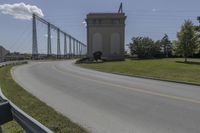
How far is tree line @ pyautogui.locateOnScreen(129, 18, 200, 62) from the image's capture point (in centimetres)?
6569

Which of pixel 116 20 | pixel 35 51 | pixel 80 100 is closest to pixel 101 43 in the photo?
pixel 116 20

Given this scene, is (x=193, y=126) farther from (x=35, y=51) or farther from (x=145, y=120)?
(x=35, y=51)

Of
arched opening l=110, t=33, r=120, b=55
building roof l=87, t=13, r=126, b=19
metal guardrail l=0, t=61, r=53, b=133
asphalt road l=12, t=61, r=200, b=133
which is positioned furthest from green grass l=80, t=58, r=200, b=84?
building roof l=87, t=13, r=126, b=19

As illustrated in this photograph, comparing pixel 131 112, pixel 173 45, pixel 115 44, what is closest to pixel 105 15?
pixel 115 44

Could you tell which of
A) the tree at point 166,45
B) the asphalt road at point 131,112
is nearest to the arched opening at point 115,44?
the tree at point 166,45

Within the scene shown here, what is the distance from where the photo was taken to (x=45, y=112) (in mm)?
10938

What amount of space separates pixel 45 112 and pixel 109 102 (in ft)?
10.2

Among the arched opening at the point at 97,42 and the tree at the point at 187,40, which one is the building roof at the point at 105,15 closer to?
the arched opening at the point at 97,42

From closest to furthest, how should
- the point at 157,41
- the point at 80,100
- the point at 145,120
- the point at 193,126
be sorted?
the point at 193,126
the point at 145,120
the point at 80,100
the point at 157,41

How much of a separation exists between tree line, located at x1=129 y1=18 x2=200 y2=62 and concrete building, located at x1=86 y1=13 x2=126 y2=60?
537 centimetres

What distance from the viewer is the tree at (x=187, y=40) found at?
65562mm

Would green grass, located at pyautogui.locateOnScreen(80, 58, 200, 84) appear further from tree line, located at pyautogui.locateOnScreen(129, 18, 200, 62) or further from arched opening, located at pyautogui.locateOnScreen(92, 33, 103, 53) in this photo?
arched opening, located at pyautogui.locateOnScreen(92, 33, 103, 53)

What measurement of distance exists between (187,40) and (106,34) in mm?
24215

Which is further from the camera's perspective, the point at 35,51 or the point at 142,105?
the point at 35,51
